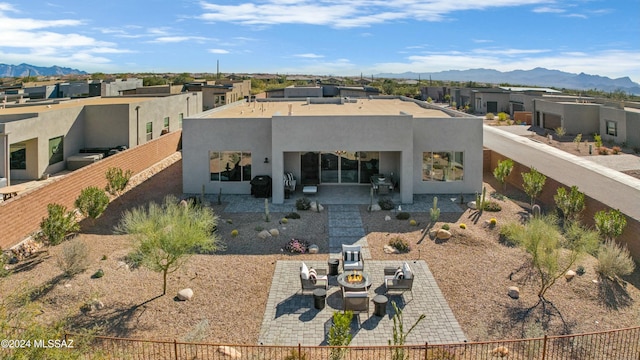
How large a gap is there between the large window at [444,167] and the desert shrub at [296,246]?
928cm

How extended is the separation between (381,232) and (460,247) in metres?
3.02

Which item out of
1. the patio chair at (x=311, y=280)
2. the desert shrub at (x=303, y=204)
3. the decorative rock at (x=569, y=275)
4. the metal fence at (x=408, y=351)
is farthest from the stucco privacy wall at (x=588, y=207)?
the desert shrub at (x=303, y=204)

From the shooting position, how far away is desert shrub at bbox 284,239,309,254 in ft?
50.9

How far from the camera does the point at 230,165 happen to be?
22703mm

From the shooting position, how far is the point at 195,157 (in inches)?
883

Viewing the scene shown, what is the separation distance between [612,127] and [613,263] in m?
31.9

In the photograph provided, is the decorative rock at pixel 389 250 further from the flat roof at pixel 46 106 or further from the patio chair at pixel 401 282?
the flat roof at pixel 46 106

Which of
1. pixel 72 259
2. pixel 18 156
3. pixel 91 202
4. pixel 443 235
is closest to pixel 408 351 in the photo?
pixel 443 235

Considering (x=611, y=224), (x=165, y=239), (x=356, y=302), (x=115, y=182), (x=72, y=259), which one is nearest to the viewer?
(x=356, y=302)

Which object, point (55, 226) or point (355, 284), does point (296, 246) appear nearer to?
point (355, 284)

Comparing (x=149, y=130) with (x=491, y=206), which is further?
(x=149, y=130)

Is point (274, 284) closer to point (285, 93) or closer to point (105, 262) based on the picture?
point (105, 262)

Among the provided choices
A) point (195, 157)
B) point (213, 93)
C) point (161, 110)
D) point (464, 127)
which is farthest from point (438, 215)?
point (213, 93)

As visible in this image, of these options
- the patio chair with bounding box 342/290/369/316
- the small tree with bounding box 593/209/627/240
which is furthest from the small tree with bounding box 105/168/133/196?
the small tree with bounding box 593/209/627/240
